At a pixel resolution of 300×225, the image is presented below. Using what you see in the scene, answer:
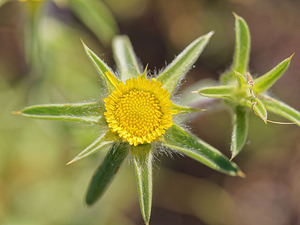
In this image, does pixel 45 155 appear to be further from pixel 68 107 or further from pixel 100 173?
pixel 68 107

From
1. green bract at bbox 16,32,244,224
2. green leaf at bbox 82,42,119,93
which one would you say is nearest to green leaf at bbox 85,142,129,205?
green bract at bbox 16,32,244,224

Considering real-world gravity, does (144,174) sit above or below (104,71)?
below

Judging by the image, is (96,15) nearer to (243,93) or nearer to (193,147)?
(243,93)

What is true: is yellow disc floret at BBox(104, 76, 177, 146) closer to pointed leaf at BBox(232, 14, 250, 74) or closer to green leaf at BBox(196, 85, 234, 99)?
green leaf at BBox(196, 85, 234, 99)

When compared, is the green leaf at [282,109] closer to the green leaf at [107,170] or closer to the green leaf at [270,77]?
the green leaf at [270,77]

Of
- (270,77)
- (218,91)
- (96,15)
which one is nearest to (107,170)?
(218,91)
